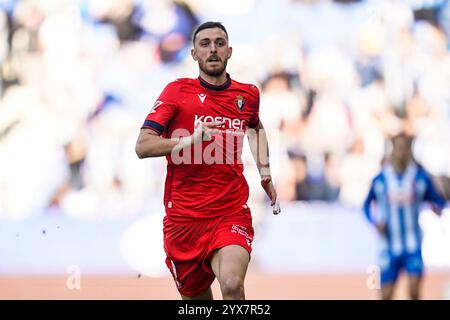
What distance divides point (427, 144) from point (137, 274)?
4.14 meters

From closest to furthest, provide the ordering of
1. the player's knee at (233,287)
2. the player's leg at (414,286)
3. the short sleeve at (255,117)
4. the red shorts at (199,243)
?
the player's knee at (233,287) → the red shorts at (199,243) → the short sleeve at (255,117) → the player's leg at (414,286)

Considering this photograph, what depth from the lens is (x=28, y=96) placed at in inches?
464

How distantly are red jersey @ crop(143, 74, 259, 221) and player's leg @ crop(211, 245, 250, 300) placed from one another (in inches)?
13.2

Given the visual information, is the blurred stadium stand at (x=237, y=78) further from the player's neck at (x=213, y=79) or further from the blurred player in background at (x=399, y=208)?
the player's neck at (x=213, y=79)

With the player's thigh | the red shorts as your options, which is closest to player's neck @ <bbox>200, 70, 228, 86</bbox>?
the red shorts

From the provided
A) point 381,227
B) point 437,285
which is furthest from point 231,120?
point 437,285

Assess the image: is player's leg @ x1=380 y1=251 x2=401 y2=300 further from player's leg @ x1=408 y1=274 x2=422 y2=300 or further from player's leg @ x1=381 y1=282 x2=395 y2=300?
player's leg @ x1=408 y1=274 x2=422 y2=300

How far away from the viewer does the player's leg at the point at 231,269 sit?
5.07 m

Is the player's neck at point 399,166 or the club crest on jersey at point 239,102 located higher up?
the club crest on jersey at point 239,102

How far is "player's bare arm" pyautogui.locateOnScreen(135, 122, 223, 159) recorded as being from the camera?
511 cm

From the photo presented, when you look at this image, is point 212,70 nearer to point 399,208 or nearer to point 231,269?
point 231,269

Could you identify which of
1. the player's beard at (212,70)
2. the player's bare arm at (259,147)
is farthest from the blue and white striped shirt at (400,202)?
the player's beard at (212,70)

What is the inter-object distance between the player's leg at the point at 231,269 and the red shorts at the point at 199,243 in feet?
0.18

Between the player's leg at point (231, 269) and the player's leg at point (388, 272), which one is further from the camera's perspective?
the player's leg at point (388, 272)
